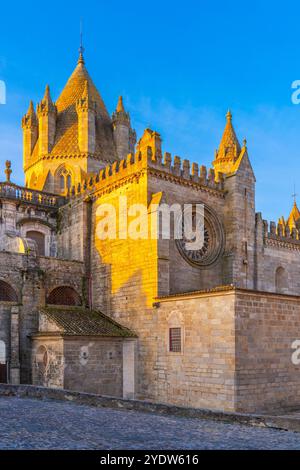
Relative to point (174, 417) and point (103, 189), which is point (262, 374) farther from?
point (103, 189)

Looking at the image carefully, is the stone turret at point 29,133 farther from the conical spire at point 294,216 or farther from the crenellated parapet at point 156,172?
the conical spire at point 294,216

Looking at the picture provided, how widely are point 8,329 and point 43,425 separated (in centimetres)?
1247

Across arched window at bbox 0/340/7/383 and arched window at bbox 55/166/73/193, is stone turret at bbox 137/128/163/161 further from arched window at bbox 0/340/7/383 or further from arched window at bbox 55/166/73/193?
arched window at bbox 0/340/7/383

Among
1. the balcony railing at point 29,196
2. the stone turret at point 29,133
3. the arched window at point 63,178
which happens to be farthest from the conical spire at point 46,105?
the balcony railing at point 29,196

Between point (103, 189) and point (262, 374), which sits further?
point (103, 189)

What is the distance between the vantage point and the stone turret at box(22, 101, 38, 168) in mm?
36594

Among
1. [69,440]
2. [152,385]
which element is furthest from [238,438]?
[152,385]

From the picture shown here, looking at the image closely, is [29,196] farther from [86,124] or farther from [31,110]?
[31,110]

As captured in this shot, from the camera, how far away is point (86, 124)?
3453cm

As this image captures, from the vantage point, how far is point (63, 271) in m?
26.3

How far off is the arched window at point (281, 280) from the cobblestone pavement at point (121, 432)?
18.3m

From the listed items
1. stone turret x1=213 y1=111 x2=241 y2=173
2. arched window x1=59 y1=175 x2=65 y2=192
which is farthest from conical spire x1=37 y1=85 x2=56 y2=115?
stone turret x1=213 y1=111 x2=241 y2=173

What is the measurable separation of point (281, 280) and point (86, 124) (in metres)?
16.2
